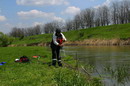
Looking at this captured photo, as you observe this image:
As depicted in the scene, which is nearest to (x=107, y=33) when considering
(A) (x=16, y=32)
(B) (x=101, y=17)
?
(B) (x=101, y=17)

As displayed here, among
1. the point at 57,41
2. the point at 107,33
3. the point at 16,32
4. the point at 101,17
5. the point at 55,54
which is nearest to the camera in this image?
the point at 57,41

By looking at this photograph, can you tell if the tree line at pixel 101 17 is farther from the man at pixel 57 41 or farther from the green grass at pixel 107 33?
the man at pixel 57 41

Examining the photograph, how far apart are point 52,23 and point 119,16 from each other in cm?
7693

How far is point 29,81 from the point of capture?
24.8 feet

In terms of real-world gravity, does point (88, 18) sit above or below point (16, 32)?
above

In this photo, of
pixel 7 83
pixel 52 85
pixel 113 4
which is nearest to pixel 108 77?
pixel 52 85

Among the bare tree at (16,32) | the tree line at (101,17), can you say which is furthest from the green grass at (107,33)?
the bare tree at (16,32)

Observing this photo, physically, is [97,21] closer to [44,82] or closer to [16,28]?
[16,28]

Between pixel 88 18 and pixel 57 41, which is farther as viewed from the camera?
pixel 88 18

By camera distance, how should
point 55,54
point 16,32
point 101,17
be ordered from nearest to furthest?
point 55,54, point 101,17, point 16,32

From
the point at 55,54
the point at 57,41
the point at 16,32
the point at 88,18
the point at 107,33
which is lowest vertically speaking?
the point at 55,54

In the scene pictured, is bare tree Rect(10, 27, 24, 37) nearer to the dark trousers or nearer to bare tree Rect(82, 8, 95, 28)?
bare tree Rect(82, 8, 95, 28)

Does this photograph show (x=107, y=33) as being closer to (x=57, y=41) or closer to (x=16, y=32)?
(x=57, y=41)

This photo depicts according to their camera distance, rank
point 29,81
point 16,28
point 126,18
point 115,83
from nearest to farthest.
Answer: point 29,81
point 115,83
point 126,18
point 16,28
